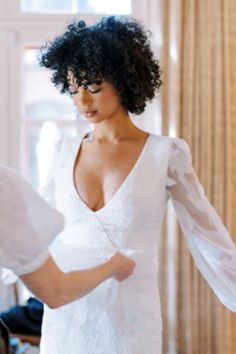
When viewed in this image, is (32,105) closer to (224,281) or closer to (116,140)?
(116,140)

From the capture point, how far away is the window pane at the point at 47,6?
8.83ft

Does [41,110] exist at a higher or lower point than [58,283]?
higher

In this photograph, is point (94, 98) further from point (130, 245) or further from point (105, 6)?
point (105, 6)

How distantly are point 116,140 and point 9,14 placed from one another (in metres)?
1.54

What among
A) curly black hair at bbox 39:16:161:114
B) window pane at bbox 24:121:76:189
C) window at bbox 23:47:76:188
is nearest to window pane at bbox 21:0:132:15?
window at bbox 23:47:76:188

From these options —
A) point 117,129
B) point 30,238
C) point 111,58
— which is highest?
point 111,58

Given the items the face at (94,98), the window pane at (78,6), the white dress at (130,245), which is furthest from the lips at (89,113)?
the window pane at (78,6)

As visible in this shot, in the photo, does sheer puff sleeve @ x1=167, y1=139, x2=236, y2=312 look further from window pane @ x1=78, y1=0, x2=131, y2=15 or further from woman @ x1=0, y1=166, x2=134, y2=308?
window pane @ x1=78, y1=0, x2=131, y2=15

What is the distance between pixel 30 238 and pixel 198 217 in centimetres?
54

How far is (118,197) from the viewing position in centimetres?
125

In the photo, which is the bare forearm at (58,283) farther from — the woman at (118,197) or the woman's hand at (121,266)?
the woman at (118,197)

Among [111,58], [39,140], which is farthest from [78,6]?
[111,58]

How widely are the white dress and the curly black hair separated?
137 mm

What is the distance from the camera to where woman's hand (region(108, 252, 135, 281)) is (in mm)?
1144
